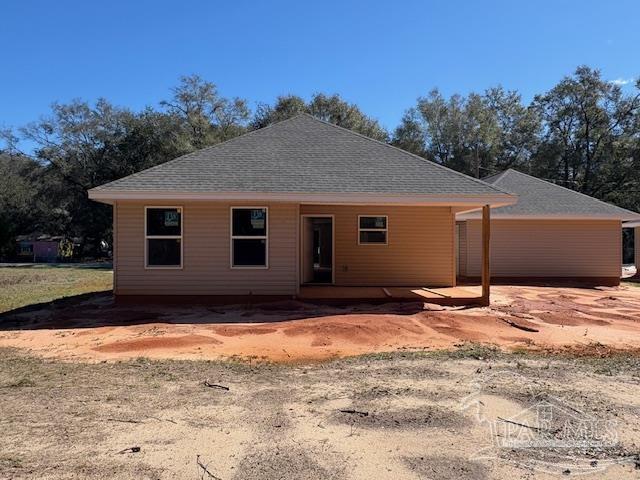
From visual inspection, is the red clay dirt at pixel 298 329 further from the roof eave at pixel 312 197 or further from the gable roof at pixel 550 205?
the gable roof at pixel 550 205

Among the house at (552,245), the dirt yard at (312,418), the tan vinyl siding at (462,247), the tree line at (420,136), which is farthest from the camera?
the tree line at (420,136)

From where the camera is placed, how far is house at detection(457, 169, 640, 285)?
18.6 m

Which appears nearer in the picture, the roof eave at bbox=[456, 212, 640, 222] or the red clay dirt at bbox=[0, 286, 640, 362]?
the red clay dirt at bbox=[0, 286, 640, 362]

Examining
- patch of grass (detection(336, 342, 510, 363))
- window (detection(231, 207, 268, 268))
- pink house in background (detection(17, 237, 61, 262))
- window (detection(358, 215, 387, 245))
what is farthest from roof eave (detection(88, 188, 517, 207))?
pink house in background (detection(17, 237, 61, 262))

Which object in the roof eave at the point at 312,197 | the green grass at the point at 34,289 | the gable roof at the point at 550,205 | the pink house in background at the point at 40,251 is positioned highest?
the gable roof at the point at 550,205

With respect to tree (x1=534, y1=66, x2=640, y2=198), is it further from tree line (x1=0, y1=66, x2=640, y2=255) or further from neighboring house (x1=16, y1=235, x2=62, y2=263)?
neighboring house (x1=16, y1=235, x2=62, y2=263)

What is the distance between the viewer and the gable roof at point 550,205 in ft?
60.3

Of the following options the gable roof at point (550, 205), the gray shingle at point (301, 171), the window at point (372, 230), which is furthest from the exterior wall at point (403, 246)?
the gable roof at point (550, 205)

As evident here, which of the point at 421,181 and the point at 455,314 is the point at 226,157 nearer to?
the point at 421,181

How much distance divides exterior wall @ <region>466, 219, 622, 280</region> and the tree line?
890 inches

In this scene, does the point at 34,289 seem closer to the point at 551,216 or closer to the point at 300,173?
the point at 300,173

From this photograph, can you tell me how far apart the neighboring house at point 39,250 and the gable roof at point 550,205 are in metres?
37.3

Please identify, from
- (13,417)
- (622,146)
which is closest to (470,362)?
(13,417)

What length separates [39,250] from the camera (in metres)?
43.8
